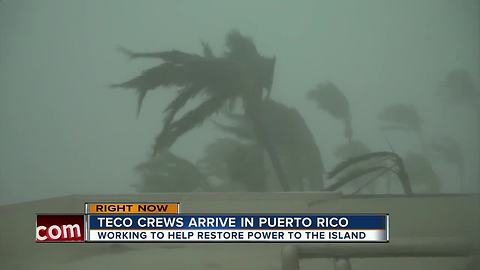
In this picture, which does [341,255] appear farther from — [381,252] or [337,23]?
[337,23]

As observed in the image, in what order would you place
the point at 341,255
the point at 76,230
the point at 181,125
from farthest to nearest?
the point at 181,125
the point at 76,230
the point at 341,255

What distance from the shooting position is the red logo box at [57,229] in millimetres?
1363

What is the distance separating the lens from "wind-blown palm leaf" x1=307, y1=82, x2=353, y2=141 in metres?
1.42

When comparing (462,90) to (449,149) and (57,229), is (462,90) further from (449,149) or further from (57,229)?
(57,229)

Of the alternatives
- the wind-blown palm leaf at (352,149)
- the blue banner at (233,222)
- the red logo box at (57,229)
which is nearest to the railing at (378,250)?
the blue banner at (233,222)

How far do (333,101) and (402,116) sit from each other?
10.0 inches

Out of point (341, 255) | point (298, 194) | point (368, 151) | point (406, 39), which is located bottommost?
point (341, 255)

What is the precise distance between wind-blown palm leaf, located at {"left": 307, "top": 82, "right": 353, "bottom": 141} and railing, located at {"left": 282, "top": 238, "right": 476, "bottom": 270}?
0.42 meters

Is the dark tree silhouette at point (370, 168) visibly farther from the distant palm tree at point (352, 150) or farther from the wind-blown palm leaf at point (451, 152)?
the wind-blown palm leaf at point (451, 152)

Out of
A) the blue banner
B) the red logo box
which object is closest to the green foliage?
the blue banner

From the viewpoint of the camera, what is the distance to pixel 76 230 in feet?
4.47

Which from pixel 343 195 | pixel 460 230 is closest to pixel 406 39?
pixel 343 195

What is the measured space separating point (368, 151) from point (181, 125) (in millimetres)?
703

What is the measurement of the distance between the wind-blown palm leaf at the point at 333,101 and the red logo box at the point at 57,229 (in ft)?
→ 3.17
